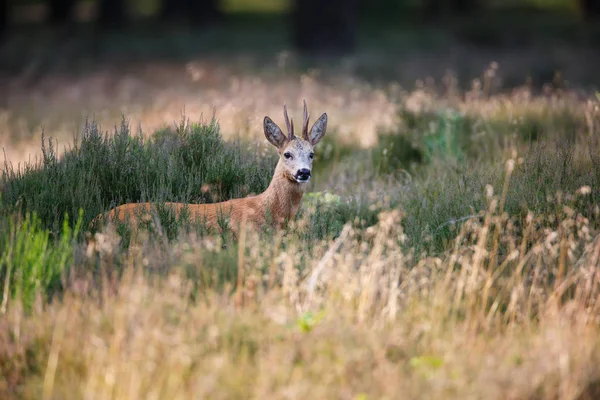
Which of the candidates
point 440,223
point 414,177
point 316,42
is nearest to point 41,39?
point 316,42

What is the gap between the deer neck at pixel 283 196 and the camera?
268 inches

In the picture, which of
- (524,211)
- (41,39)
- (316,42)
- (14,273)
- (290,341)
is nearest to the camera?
(290,341)

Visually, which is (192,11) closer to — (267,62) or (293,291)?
(267,62)

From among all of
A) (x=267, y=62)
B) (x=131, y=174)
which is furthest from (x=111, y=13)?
(x=131, y=174)

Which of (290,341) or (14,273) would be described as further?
(14,273)

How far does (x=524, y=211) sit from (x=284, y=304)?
2.29m

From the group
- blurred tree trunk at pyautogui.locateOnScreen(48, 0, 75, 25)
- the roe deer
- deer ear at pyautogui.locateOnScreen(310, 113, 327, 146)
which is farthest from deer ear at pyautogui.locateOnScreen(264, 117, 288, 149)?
blurred tree trunk at pyautogui.locateOnScreen(48, 0, 75, 25)

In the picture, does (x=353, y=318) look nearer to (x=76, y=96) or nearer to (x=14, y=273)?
(x=14, y=273)

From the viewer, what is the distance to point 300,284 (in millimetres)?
4855

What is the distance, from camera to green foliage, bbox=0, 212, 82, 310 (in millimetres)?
4773

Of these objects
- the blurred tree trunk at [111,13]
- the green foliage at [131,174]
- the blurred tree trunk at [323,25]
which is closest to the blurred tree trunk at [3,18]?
the blurred tree trunk at [111,13]

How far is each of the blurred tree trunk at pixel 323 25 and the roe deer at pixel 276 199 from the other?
14.7 meters

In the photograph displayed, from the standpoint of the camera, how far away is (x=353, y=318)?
15.1ft

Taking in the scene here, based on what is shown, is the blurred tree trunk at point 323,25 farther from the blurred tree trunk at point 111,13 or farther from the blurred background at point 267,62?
the blurred tree trunk at point 111,13
